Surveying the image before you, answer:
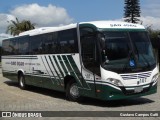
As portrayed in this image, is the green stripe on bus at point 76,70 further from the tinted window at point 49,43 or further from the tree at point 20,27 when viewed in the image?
the tree at point 20,27

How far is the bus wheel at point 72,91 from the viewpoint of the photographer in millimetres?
14436

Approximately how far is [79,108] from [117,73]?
1.69 meters

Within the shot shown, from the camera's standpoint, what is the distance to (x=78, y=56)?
13.9m

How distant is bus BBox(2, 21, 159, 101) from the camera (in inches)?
505

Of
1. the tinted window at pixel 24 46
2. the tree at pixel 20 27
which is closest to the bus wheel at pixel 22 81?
the tinted window at pixel 24 46

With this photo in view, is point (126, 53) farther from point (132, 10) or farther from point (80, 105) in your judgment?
point (132, 10)

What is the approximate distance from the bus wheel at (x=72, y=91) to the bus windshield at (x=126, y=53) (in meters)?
2.10

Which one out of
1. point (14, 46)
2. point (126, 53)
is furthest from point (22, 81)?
point (126, 53)

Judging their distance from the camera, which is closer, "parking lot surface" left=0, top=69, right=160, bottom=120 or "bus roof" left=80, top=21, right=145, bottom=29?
"parking lot surface" left=0, top=69, right=160, bottom=120

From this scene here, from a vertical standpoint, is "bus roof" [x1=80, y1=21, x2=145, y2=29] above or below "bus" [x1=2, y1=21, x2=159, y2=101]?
above

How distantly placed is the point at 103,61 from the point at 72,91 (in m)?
2.46

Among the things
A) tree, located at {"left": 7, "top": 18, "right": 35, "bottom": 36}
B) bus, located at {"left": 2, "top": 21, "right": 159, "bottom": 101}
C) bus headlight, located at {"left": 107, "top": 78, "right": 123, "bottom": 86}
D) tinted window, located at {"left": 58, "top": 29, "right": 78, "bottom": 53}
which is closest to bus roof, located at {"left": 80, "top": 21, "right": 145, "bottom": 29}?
bus, located at {"left": 2, "top": 21, "right": 159, "bottom": 101}

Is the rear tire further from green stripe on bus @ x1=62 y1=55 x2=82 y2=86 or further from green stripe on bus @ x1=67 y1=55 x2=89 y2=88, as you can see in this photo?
green stripe on bus @ x1=67 y1=55 x2=89 y2=88

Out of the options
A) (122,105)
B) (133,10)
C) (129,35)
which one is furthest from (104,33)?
(133,10)
